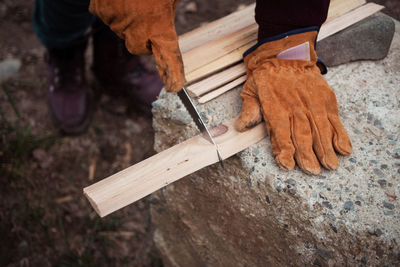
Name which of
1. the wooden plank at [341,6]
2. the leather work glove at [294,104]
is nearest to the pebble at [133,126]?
the leather work glove at [294,104]

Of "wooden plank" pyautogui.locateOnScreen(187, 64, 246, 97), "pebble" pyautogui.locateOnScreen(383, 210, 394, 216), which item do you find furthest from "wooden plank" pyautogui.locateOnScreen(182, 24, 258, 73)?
"pebble" pyautogui.locateOnScreen(383, 210, 394, 216)

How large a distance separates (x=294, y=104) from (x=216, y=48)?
58cm

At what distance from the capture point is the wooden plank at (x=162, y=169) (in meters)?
1.20

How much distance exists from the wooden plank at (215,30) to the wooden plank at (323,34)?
9.2 inches

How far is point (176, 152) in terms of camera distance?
133 centimetres

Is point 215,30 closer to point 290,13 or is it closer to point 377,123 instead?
point 290,13

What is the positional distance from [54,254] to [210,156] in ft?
5.07

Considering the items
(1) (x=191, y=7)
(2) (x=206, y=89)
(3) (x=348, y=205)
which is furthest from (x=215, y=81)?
(1) (x=191, y=7)

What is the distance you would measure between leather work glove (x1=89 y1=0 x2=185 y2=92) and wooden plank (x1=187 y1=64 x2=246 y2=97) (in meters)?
0.30

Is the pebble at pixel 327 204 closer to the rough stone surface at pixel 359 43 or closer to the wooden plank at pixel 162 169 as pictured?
the wooden plank at pixel 162 169

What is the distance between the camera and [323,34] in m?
→ 1.79

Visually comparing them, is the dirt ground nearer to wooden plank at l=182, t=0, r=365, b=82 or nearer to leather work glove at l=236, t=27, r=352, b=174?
wooden plank at l=182, t=0, r=365, b=82

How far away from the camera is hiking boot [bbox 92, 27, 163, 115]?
100 inches

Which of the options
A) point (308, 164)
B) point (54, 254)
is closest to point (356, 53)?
point (308, 164)
